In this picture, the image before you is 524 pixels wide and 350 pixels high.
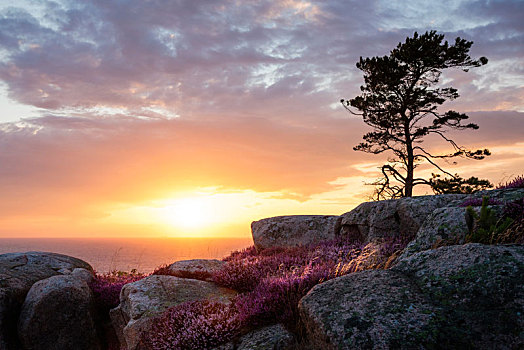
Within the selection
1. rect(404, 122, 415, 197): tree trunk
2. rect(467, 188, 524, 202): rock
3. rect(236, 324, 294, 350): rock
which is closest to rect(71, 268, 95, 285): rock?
rect(236, 324, 294, 350): rock

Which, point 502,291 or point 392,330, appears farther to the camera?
point 502,291

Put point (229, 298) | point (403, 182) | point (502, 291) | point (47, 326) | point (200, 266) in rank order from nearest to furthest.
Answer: point (502, 291) → point (229, 298) → point (47, 326) → point (200, 266) → point (403, 182)

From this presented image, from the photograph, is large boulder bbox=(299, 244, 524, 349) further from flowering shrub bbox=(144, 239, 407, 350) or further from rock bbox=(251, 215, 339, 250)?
rock bbox=(251, 215, 339, 250)

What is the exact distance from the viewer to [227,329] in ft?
18.6

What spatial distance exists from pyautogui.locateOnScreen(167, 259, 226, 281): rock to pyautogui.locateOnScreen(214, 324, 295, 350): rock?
4.03 meters

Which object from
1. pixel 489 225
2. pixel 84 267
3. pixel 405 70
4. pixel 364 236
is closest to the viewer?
pixel 489 225

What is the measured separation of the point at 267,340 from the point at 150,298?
3.65m

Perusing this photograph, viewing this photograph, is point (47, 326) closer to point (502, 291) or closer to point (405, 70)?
point (502, 291)

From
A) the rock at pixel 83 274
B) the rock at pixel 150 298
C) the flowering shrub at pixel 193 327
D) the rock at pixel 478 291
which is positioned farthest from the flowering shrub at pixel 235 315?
the rock at pixel 83 274

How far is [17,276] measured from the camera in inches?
380

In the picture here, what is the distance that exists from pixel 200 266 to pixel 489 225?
22.9 ft

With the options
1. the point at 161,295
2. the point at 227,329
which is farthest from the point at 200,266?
the point at 227,329

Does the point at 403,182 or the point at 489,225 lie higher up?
the point at 403,182

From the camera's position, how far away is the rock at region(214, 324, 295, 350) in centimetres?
494
